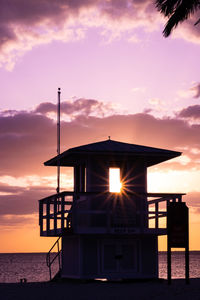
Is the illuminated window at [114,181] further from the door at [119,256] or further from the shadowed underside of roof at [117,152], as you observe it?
the door at [119,256]

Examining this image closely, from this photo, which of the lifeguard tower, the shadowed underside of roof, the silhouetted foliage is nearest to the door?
the lifeguard tower

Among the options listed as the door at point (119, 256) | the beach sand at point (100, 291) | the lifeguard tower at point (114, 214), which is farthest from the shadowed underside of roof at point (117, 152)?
the beach sand at point (100, 291)

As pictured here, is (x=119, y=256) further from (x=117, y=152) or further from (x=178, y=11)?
(x=178, y=11)

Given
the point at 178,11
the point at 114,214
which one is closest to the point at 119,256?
the point at 114,214

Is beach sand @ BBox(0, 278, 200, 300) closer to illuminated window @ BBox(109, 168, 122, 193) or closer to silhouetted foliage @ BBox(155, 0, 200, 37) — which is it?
illuminated window @ BBox(109, 168, 122, 193)

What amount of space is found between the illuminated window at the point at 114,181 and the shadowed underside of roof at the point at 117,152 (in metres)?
0.71

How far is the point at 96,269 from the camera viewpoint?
96.8 feet

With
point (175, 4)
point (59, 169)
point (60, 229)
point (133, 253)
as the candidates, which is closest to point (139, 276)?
point (133, 253)

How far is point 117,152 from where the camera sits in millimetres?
29547

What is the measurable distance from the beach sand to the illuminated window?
4666 millimetres

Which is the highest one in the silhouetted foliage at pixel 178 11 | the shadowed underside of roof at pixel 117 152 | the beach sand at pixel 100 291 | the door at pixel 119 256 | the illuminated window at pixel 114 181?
the silhouetted foliage at pixel 178 11

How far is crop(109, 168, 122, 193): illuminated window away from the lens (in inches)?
1196

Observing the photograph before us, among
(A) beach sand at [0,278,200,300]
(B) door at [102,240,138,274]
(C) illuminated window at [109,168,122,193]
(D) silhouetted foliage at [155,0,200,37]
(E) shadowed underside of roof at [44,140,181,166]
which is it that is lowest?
(A) beach sand at [0,278,200,300]

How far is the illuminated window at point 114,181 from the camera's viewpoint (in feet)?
99.7
